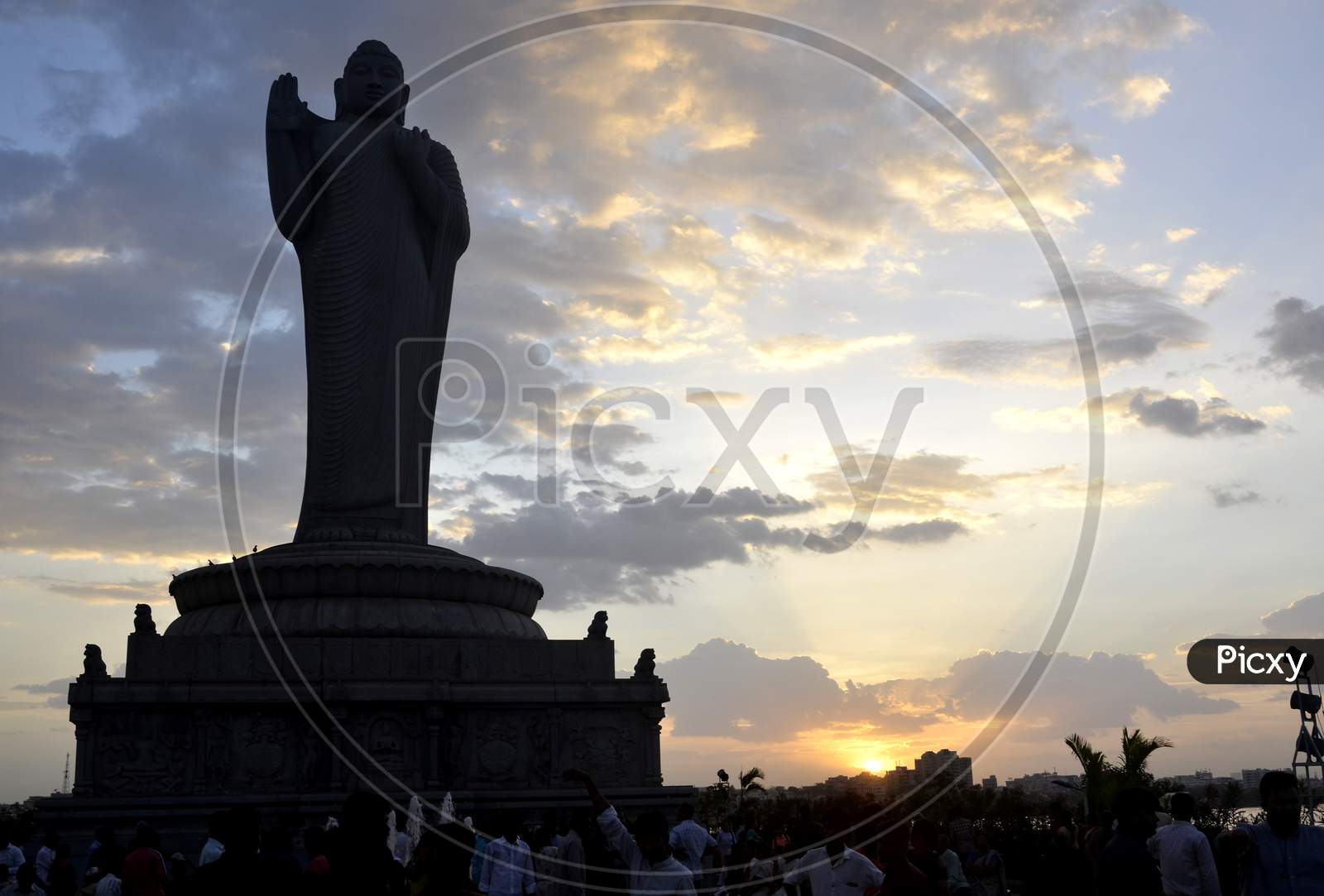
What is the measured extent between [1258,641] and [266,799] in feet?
40.4

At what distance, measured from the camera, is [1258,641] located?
16.0 meters

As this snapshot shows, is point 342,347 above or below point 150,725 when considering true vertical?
above

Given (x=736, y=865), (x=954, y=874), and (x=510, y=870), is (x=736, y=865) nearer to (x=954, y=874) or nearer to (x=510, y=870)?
(x=954, y=874)

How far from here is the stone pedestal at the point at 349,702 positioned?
17000 millimetres

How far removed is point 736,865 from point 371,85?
16109 millimetres

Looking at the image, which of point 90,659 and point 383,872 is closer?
point 383,872

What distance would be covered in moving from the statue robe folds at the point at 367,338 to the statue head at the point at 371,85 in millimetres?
623

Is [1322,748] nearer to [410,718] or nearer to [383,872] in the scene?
[410,718]

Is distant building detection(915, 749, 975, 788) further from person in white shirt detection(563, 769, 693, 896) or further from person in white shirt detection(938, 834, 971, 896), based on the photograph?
person in white shirt detection(563, 769, 693, 896)

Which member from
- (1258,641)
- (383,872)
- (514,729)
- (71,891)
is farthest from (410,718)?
(383,872)

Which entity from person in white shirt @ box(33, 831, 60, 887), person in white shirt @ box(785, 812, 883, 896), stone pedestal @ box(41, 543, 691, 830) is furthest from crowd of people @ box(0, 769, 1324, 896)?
stone pedestal @ box(41, 543, 691, 830)

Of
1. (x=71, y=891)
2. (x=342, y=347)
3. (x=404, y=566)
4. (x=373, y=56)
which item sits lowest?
(x=71, y=891)

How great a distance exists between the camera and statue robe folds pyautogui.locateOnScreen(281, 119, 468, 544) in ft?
70.8

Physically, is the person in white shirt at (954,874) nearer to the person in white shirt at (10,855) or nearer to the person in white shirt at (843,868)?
the person in white shirt at (843,868)
